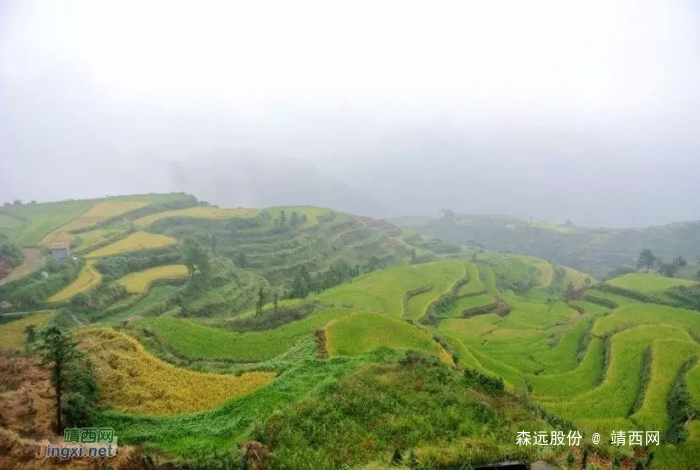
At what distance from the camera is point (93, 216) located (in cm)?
7800

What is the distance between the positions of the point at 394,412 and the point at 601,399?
15510 mm

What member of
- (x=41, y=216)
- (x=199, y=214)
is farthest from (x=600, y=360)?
(x=41, y=216)

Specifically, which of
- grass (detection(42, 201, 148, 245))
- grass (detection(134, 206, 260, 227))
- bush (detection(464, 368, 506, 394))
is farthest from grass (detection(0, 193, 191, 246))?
bush (detection(464, 368, 506, 394))

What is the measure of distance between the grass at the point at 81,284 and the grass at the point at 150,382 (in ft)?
79.8

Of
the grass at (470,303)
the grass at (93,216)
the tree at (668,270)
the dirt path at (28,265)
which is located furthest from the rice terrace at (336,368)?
the tree at (668,270)

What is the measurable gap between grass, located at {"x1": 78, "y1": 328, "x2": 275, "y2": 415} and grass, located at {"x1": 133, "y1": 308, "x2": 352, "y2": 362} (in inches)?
100.0

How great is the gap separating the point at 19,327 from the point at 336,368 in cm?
3330

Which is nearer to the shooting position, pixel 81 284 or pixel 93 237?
pixel 81 284

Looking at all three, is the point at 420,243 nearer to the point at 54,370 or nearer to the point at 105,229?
the point at 105,229

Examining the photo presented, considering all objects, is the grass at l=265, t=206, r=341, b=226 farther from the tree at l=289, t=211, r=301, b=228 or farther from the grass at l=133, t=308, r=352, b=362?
the grass at l=133, t=308, r=352, b=362

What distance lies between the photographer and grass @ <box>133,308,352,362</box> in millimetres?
24375

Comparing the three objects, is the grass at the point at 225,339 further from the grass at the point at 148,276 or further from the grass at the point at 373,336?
the grass at the point at 148,276

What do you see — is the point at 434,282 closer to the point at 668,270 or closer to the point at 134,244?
the point at 134,244

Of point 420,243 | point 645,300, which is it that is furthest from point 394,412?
point 420,243
